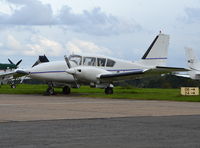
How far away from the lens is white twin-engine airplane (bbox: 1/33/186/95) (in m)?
37.8

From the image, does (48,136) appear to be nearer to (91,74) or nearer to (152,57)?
(91,74)

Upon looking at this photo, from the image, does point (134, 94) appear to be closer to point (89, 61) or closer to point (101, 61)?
point (101, 61)

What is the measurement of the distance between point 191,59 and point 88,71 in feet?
125

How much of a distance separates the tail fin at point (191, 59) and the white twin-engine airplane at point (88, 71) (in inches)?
1304

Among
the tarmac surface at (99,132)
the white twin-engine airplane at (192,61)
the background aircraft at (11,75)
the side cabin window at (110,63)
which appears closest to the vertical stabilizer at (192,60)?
the white twin-engine airplane at (192,61)

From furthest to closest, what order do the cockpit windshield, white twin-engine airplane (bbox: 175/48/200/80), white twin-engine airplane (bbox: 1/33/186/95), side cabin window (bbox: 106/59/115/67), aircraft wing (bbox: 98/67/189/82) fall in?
white twin-engine airplane (bbox: 175/48/200/80) < side cabin window (bbox: 106/59/115/67) < the cockpit windshield < aircraft wing (bbox: 98/67/189/82) < white twin-engine airplane (bbox: 1/33/186/95)

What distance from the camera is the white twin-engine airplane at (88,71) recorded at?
37844mm

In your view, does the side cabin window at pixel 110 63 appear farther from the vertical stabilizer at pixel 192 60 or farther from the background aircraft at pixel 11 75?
A: the vertical stabilizer at pixel 192 60

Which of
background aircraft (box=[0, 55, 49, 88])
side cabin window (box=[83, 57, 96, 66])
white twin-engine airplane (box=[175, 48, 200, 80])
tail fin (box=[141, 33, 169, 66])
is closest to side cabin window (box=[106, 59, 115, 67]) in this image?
side cabin window (box=[83, 57, 96, 66])

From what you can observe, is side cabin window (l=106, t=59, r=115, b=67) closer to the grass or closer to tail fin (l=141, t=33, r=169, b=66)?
the grass

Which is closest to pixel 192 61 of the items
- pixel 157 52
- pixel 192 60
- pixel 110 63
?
pixel 192 60

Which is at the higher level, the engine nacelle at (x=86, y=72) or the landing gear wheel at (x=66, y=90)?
the engine nacelle at (x=86, y=72)

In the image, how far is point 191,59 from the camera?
240ft

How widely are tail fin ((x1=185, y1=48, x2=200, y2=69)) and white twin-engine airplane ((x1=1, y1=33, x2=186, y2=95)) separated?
3312 cm
